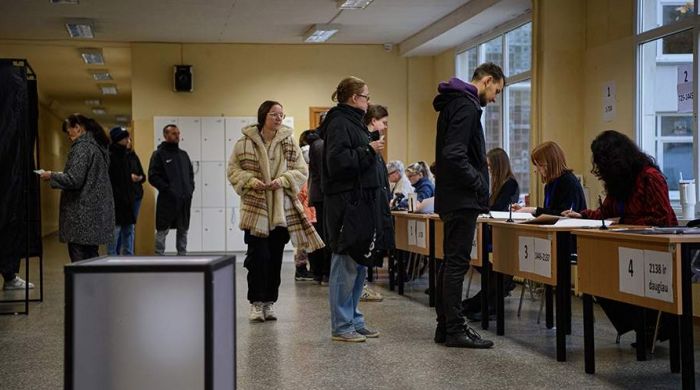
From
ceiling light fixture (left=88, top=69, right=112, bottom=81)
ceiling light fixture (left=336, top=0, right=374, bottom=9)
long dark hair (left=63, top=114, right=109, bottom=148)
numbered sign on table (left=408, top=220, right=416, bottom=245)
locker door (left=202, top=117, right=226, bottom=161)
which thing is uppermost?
ceiling light fixture (left=88, top=69, right=112, bottom=81)

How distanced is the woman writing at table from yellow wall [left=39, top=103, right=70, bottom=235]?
1392cm

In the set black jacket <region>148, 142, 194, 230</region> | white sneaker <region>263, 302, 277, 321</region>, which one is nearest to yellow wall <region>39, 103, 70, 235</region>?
black jacket <region>148, 142, 194, 230</region>

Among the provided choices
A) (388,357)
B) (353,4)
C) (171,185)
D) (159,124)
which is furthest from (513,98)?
(388,357)

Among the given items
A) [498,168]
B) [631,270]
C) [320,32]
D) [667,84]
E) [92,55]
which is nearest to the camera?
[631,270]

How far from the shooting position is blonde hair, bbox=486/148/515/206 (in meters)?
6.29

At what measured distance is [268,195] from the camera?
5.82 meters

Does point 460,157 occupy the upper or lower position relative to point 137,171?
lower

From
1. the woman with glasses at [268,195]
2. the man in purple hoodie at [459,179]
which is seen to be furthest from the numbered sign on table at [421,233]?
the man in purple hoodie at [459,179]

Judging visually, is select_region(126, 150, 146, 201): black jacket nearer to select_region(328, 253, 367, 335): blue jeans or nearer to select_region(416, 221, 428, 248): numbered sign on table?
select_region(416, 221, 428, 248): numbered sign on table

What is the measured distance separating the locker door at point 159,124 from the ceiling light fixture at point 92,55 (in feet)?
4.73

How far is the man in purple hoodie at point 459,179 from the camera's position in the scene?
4.86m

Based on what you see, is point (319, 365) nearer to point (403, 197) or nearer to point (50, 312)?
→ point (50, 312)

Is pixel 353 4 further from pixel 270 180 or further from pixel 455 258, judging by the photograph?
pixel 455 258

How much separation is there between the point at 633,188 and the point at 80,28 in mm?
7892
